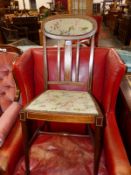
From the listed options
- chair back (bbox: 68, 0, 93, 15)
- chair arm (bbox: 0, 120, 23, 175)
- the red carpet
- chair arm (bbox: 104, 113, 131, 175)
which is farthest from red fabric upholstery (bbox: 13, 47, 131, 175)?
chair back (bbox: 68, 0, 93, 15)

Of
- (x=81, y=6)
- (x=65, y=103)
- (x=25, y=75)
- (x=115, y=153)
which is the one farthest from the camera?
(x=81, y=6)

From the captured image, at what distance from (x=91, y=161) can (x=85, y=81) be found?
598 millimetres

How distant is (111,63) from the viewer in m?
1.34

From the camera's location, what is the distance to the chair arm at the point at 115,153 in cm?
102

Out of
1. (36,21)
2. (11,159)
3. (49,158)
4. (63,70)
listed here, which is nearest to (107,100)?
(63,70)

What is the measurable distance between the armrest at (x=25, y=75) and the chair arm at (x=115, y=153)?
610mm

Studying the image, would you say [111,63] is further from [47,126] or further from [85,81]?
[47,126]

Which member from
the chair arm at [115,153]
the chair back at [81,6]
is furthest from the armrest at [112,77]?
the chair back at [81,6]

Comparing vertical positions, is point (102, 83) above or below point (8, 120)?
above

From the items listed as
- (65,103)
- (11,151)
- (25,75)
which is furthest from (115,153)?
(25,75)

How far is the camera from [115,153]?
1.09 m

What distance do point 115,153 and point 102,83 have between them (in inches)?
24.1

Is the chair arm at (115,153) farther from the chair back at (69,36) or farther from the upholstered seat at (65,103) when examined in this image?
the chair back at (69,36)

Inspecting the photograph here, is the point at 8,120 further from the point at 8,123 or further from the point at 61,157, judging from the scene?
the point at 61,157
